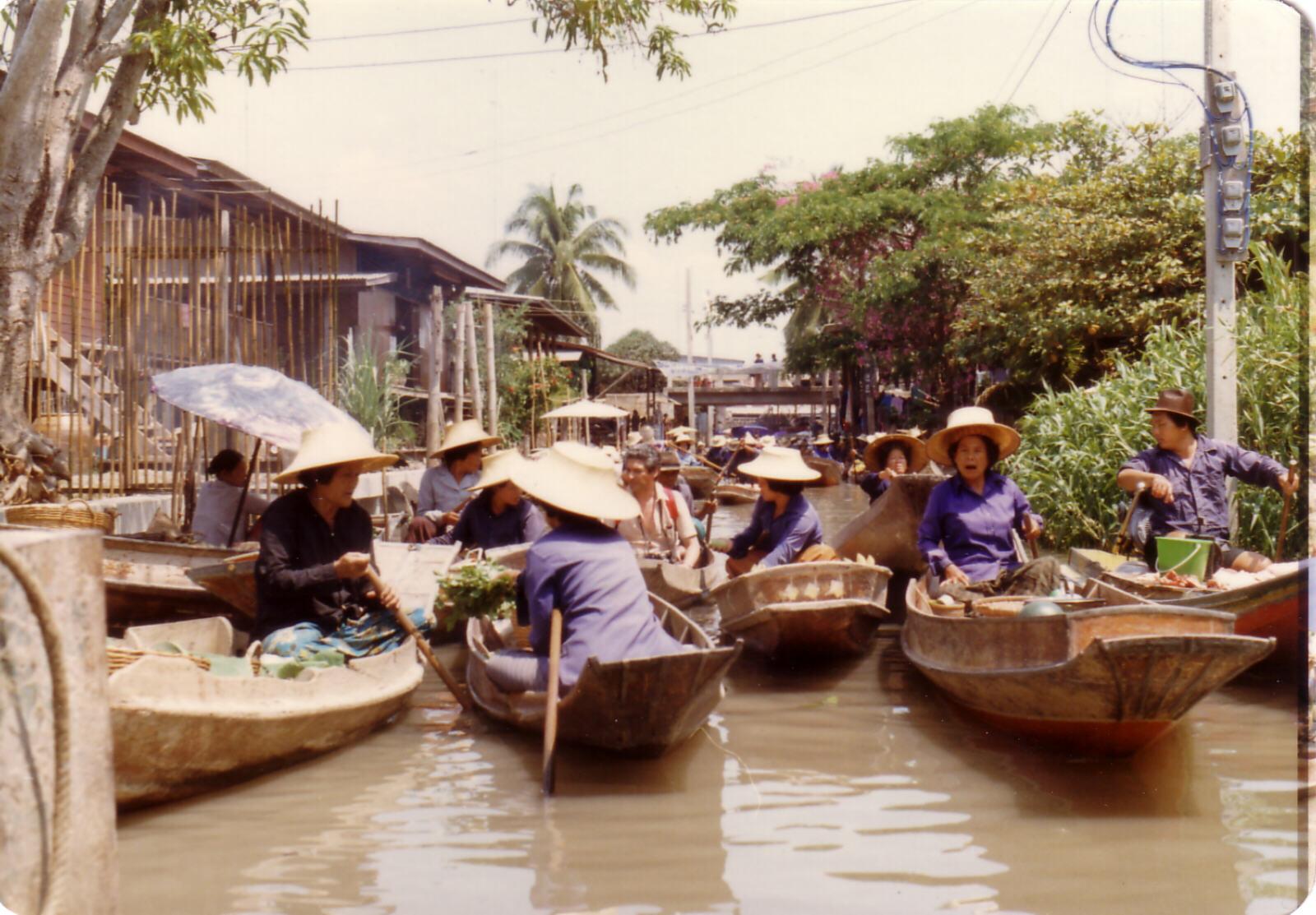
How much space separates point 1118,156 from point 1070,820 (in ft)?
38.0

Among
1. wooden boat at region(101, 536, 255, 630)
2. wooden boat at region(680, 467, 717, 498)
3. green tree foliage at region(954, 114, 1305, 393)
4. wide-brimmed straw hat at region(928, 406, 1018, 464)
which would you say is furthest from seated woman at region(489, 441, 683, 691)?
wooden boat at region(680, 467, 717, 498)

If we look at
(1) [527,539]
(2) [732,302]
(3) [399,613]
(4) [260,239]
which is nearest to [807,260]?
(2) [732,302]

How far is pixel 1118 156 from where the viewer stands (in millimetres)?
13695

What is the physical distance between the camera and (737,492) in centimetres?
1927

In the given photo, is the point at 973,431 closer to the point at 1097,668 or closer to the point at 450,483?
the point at 1097,668

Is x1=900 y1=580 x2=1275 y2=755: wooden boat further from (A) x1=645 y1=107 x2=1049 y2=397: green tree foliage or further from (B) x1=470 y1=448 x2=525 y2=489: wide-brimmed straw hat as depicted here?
(A) x1=645 y1=107 x2=1049 y2=397: green tree foliage

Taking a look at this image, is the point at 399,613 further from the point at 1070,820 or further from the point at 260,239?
the point at 260,239

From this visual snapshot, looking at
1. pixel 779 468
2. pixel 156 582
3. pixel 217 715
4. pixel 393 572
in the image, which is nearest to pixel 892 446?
pixel 779 468

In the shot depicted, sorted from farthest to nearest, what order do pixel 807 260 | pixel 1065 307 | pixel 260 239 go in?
1. pixel 807 260
2. pixel 1065 307
3. pixel 260 239

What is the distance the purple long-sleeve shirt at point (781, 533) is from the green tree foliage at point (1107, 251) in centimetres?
520

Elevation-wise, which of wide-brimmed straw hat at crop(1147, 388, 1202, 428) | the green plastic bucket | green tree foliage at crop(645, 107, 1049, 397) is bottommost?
the green plastic bucket

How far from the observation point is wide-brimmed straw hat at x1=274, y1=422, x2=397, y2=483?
500 cm

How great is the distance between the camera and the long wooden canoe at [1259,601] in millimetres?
5008

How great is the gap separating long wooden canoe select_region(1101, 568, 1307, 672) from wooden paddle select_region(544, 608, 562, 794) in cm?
260
